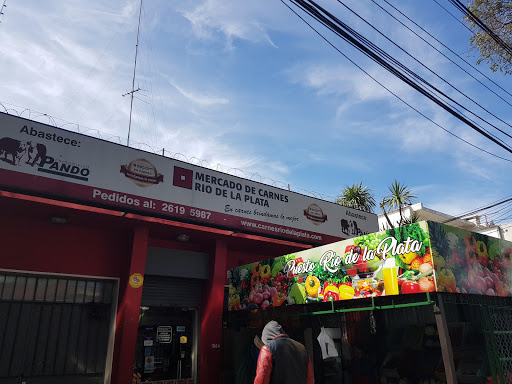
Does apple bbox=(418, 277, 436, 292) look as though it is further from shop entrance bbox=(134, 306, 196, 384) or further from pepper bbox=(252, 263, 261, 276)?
shop entrance bbox=(134, 306, 196, 384)

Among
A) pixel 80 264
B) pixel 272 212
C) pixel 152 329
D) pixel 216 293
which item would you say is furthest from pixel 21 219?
pixel 272 212

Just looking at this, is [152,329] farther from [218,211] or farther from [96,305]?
[218,211]

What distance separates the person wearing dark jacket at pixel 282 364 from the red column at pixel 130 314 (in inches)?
286

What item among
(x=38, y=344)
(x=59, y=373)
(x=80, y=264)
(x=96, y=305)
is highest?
(x=80, y=264)

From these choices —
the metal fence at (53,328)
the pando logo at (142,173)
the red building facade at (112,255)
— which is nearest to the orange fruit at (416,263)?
the red building facade at (112,255)

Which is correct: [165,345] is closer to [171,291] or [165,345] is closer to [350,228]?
[171,291]

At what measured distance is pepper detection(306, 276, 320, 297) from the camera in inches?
376

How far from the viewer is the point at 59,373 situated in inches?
404

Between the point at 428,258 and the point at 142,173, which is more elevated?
the point at 142,173

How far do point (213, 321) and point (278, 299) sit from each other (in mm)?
2709

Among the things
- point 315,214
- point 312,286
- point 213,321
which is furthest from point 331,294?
point 315,214

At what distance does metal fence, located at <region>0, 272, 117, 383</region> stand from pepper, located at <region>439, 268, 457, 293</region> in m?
8.66

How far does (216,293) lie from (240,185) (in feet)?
12.0

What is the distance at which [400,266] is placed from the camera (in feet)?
25.6
